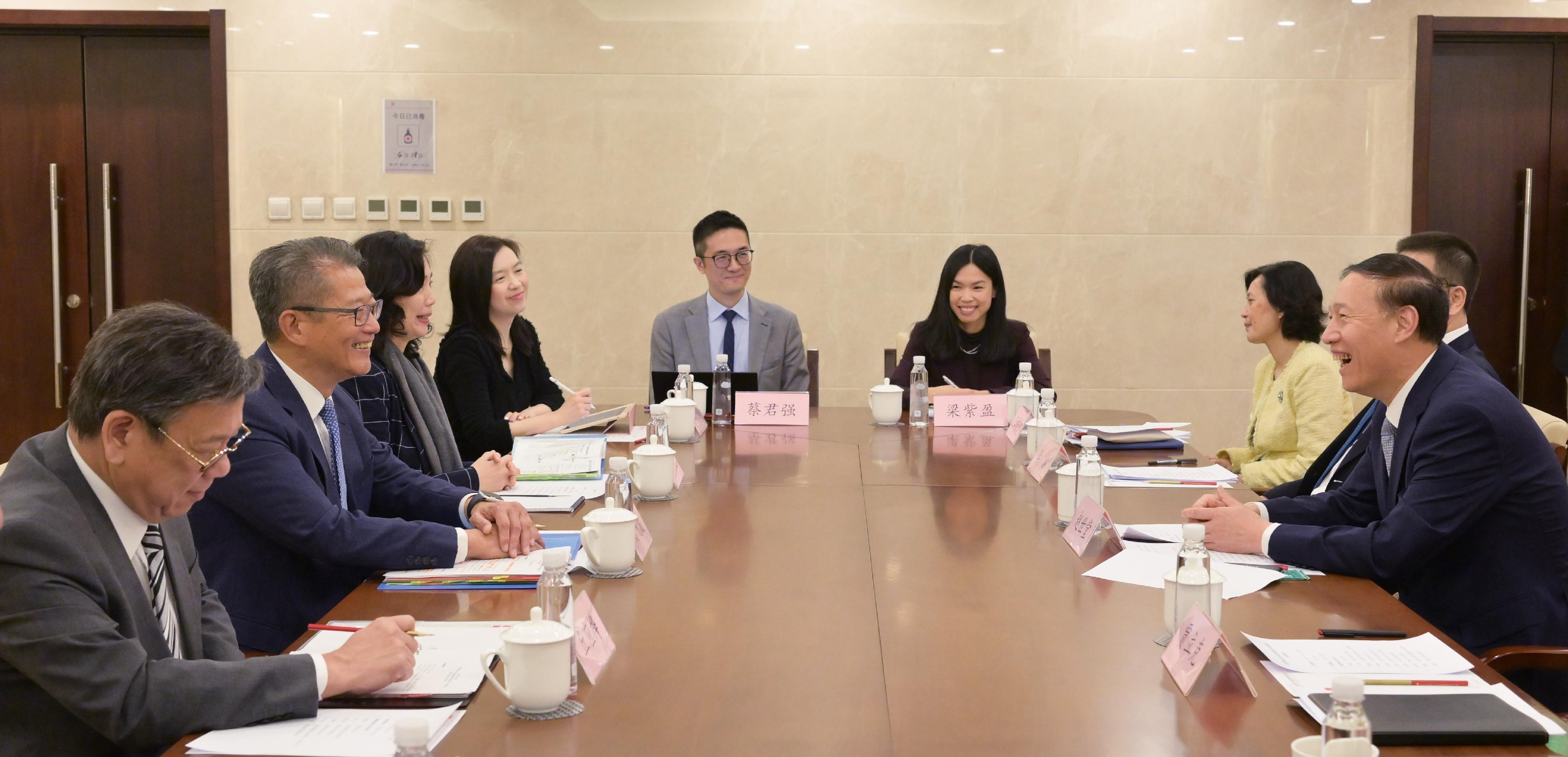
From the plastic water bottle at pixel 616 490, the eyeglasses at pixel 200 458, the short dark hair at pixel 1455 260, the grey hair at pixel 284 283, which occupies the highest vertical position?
the short dark hair at pixel 1455 260

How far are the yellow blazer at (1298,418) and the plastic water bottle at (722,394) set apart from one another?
5.39 ft

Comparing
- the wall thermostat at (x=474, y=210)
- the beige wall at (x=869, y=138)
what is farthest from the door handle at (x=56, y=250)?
the wall thermostat at (x=474, y=210)

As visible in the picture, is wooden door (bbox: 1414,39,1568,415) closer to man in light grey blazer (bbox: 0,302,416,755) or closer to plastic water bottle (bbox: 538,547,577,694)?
plastic water bottle (bbox: 538,547,577,694)

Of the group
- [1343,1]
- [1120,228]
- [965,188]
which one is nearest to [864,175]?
[965,188]

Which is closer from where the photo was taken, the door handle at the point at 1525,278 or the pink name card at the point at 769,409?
the pink name card at the point at 769,409

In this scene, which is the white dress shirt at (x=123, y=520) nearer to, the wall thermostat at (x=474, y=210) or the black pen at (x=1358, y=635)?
the black pen at (x=1358, y=635)

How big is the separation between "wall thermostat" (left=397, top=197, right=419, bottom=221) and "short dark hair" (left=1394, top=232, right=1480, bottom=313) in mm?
4167

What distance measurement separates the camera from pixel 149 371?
1518mm

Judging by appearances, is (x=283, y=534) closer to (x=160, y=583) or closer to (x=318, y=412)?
(x=318, y=412)

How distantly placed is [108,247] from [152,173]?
0.40 metres

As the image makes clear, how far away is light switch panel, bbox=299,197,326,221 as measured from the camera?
5.71 metres

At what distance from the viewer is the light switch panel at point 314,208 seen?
18.7 feet

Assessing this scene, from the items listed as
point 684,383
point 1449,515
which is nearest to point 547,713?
point 1449,515

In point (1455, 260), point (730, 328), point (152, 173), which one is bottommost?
point (730, 328)
